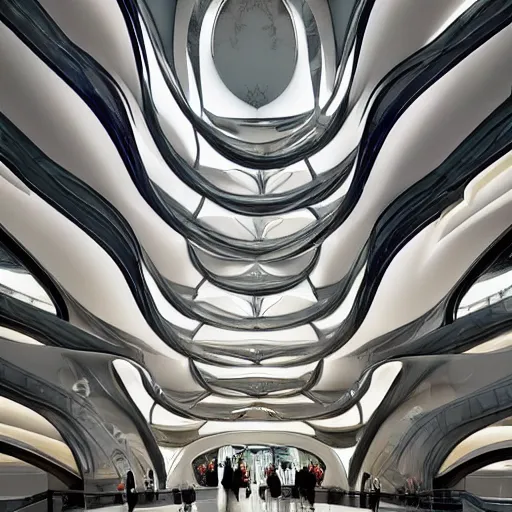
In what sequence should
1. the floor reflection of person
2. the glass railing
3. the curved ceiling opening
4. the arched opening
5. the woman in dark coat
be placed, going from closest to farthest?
the glass railing, the curved ceiling opening, the woman in dark coat, the floor reflection of person, the arched opening

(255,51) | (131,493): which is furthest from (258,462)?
(255,51)

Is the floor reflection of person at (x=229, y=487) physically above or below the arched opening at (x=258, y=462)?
below

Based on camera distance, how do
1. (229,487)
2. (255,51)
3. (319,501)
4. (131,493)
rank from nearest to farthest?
1. (255,51)
2. (131,493)
3. (319,501)
4. (229,487)

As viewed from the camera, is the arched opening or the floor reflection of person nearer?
the floor reflection of person

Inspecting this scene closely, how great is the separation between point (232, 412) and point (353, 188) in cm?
362

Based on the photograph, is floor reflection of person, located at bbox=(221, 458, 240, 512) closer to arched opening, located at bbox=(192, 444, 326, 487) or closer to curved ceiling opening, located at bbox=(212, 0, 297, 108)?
arched opening, located at bbox=(192, 444, 326, 487)

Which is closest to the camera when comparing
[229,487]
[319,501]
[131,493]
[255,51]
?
[255,51]

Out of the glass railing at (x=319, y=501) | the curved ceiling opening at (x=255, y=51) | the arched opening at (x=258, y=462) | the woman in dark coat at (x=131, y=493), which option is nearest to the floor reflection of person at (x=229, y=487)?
the arched opening at (x=258, y=462)

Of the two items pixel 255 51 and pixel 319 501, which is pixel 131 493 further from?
pixel 255 51

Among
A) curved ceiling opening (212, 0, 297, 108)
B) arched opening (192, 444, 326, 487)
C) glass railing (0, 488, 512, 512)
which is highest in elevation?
curved ceiling opening (212, 0, 297, 108)

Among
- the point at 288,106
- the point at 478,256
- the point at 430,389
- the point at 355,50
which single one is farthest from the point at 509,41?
the point at 430,389

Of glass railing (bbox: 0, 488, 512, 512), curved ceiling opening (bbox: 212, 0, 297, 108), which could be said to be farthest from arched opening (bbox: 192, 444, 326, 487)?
curved ceiling opening (bbox: 212, 0, 297, 108)

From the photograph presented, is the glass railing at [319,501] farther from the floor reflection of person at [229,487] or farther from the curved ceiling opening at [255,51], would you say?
the curved ceiling opening at [255,51]

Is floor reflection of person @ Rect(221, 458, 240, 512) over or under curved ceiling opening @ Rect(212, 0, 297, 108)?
under
